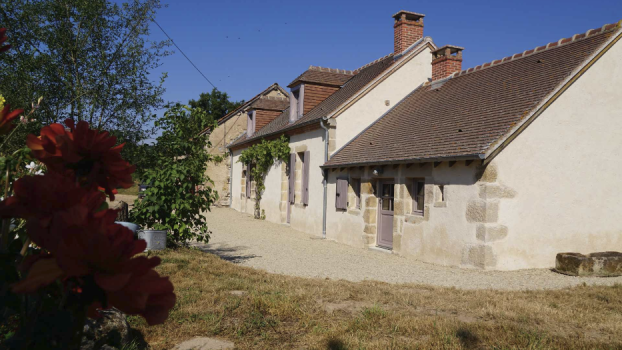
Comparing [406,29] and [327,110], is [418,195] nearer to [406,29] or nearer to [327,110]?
[327,110]

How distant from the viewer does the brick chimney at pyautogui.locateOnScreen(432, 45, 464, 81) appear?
1478 centimetres

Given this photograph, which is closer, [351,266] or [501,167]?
[501,167]

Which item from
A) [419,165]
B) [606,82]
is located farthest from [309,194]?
[606,82]

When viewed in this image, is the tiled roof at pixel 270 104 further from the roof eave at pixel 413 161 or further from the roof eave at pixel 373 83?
the roof eave at pixel 413 161

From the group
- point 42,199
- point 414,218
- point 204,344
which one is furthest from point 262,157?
point 42,199

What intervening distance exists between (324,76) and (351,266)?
10314mm

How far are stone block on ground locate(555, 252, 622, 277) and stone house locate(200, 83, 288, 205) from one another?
19198mm

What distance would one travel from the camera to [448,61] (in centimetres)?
1488

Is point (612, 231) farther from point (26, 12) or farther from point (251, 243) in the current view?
point (26, 12)

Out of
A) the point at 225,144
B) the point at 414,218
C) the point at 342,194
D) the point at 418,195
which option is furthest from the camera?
the point at 225,144

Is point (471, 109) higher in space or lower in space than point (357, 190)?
higher

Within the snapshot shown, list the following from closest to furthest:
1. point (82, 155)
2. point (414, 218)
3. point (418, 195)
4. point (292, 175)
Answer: point (82, 155), point (414, 218), point (418, 195), point (292, 175)

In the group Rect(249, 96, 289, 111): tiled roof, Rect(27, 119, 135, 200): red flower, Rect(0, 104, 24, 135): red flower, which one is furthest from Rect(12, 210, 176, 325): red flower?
Rect(249, 96, 289, 111): tiled roof

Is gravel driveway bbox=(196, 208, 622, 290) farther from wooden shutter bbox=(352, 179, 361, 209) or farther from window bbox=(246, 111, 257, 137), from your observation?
window bbox=(246, 111, 257, 137)
